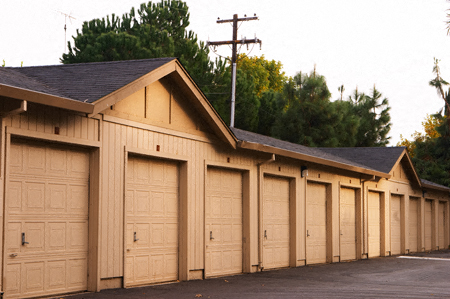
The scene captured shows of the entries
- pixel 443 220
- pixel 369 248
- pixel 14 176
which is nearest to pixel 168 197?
pixel 14 176

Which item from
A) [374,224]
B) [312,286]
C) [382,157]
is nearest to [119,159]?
[312,286]

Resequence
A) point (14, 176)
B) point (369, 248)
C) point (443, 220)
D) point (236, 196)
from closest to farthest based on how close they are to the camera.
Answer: point (14, 176), point (236, 196), point (369, 248), point (443, 220)

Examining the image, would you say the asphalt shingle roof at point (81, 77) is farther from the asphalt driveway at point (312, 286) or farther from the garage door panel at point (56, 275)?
the asphalt driveway at point (312, 286)

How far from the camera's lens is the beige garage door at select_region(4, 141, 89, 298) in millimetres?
10266

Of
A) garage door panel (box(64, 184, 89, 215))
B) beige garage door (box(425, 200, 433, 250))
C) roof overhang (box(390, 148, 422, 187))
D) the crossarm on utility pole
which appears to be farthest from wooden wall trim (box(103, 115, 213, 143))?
the crossarm on utility pole

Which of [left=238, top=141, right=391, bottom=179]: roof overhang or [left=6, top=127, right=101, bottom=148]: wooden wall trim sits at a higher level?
[left=238, top=141, right=391, bottom=179]: roof overhang

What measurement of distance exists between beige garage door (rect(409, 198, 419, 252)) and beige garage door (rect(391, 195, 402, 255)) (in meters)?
1.43

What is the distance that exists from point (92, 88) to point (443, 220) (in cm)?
2783

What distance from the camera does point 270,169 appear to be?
60.3ft

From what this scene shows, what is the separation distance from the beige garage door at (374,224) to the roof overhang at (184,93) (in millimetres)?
11969

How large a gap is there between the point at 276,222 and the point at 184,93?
20.1 ft

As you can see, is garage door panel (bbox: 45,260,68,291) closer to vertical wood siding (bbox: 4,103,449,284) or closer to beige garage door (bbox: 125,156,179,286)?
vertical wood siding (bbox: 4,103,449,284)

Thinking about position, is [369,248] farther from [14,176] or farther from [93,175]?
[14,176]

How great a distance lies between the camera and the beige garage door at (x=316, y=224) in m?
21.0
